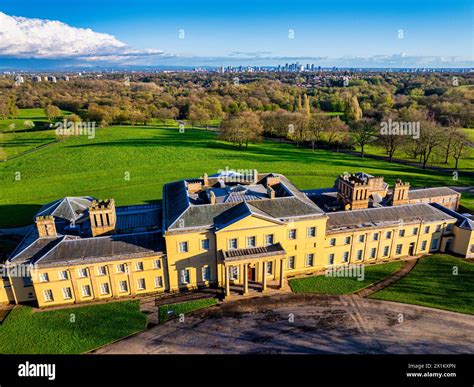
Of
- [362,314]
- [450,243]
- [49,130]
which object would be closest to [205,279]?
[362,314]

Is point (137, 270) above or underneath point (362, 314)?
above

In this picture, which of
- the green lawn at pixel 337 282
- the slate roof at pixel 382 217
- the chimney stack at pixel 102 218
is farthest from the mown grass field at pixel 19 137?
the slate roof at pixel 382 217

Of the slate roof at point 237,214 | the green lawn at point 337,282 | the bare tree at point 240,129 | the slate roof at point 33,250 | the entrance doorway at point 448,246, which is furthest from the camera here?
the bare tree at point 240,129

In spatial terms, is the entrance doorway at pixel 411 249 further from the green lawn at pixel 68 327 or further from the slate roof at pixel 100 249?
the green lawn at pixel 68 327

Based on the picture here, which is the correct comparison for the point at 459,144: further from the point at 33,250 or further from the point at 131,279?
the point at 33,250

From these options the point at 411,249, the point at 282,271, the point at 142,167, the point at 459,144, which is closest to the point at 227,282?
the point at 282,271
